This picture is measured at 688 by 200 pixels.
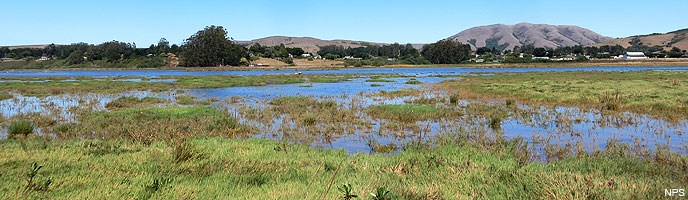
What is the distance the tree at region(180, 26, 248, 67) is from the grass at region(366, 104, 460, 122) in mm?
124537

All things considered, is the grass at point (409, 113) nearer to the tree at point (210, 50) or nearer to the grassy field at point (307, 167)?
the grassy field at point (307, 167)

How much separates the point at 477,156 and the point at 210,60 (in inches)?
5339

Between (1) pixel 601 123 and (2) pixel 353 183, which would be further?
(1) pixel 601 123

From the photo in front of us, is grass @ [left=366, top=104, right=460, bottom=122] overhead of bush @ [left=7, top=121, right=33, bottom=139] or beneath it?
beneath

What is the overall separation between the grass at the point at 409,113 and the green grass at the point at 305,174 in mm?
7486

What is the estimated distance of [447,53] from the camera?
166250mm

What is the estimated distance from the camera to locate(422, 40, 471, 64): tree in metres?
166

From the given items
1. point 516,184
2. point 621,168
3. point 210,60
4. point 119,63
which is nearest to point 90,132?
point 516,184

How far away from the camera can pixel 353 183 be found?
7.56 m

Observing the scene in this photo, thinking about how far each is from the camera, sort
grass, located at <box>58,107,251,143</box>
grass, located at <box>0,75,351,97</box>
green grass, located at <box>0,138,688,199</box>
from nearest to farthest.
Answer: green grass, located at <box>0,138,688,199</box>
grass, located at <box>58,107,251,143</box>
grass, located at <box>0,75,351,97</box>

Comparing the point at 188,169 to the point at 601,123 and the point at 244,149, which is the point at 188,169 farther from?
the point at 601,123

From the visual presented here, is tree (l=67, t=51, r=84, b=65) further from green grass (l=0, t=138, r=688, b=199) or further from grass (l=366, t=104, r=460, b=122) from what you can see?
green grass (l=0, t=138, r=688, b=199)

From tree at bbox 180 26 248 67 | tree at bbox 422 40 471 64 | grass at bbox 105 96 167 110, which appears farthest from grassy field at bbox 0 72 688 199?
tree at bbox 422 40 471 64

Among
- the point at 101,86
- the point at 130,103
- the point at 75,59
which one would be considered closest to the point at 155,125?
the point at 130,103
